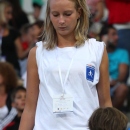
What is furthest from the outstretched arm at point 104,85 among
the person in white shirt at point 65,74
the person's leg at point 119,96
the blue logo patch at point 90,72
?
the person's leg at point 119,96

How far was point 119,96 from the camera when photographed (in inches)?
305

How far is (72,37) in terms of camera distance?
3.69 meters

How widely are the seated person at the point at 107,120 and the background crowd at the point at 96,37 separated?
12.6 feet

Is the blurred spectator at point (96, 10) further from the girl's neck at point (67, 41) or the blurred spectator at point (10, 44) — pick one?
the girl's neck at point (67, 41)

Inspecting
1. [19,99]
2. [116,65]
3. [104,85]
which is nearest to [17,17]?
[116,65]

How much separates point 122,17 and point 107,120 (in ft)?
17.6

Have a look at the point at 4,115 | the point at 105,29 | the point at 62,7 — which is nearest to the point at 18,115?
the point at 4,115

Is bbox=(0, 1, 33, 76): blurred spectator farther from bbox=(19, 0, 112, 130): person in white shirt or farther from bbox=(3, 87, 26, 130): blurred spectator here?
bbox=(19, 0, 112, 130): person in white shirt

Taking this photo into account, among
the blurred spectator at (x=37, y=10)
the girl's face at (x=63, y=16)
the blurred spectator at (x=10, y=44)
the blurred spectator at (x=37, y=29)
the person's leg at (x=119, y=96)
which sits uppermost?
the girl's face at (x=63, y=16)

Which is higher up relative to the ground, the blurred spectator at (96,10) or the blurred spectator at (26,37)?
the blurred spectator at (96,10)

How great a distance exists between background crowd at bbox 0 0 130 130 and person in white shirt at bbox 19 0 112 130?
339cm

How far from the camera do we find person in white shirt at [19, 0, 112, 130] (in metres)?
3.54

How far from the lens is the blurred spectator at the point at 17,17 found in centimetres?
936

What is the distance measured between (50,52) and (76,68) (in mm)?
234
